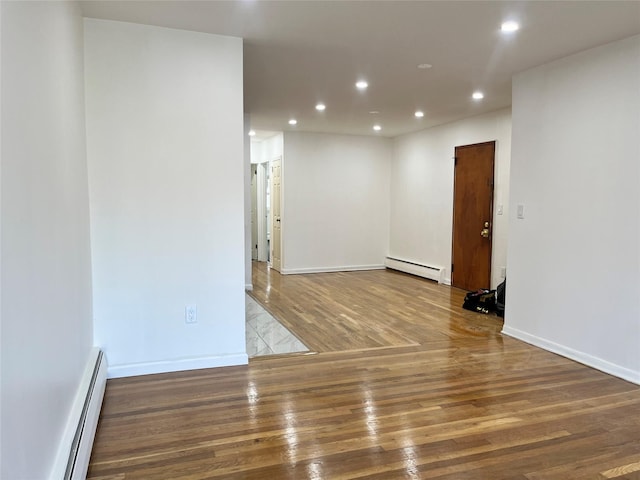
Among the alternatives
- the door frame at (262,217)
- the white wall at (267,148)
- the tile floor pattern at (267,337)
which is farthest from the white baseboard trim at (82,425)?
the door frame at (262,217)

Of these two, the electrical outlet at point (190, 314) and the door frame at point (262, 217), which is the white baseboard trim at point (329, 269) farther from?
the electrical outlet at point (190, 314)

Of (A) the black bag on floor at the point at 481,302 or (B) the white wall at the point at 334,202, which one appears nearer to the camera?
(A) the black bag on floor at the point at 481,302

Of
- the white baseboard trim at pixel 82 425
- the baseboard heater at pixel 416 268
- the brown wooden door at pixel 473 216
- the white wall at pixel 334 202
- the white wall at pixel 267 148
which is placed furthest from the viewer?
the white wall at pixel 267 148

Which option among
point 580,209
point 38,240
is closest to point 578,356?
point 580,209

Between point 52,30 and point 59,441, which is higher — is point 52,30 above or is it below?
above

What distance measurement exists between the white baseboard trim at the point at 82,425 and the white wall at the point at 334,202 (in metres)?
5.20

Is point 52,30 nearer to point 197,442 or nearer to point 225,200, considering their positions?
point 225,200

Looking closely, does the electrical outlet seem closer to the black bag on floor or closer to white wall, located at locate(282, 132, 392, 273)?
the black bag on floor

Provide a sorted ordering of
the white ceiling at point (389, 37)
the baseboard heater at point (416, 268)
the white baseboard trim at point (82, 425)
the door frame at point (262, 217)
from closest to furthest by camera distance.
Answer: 1. the white baseboard trim at point (82, 425)
2. the white ceiling at point (389, 37)
3. the baseboard heater at point (416, 268)
4. the door frame at point (262, 217)

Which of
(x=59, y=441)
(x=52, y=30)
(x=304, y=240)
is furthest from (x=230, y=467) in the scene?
(x=304, y=240)

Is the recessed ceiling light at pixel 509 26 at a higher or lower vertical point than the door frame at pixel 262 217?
higher

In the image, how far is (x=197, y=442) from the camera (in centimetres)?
236

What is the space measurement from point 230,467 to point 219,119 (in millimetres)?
2309

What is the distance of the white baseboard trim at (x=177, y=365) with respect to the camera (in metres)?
3.21
